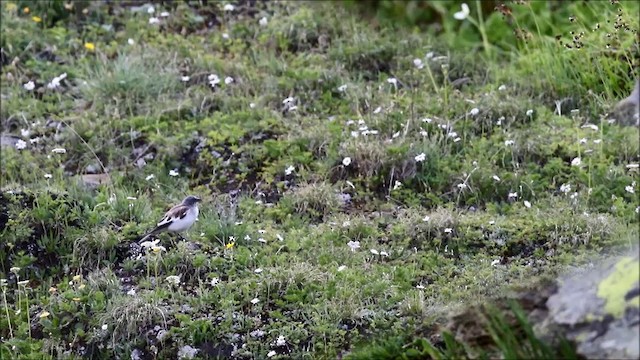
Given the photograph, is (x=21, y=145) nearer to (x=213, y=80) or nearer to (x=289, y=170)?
(x=213, y=80)

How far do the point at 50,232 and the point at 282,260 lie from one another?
1.33m

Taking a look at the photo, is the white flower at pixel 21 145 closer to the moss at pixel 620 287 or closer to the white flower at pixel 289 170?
the white flower at pixel 289 170

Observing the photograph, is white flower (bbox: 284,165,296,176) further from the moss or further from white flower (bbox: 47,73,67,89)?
the moss

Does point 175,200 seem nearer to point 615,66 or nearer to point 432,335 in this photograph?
point 432,335

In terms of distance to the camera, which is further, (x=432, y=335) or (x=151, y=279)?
(x=151, y=279)

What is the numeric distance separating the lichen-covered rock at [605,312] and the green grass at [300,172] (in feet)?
0.30

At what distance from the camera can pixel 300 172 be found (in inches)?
251

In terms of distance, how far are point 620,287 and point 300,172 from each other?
11.1 ft

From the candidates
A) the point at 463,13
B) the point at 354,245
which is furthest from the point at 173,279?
the point at 463,13

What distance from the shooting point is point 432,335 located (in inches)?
160

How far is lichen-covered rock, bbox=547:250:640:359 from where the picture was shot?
3.09 m

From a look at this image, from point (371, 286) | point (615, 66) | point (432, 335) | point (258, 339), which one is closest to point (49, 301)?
point (258, 339)

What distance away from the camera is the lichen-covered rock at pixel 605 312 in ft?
10.1

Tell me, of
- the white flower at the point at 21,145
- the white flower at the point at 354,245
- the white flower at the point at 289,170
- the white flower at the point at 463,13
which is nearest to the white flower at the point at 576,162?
the white flower at the point at 354,245
